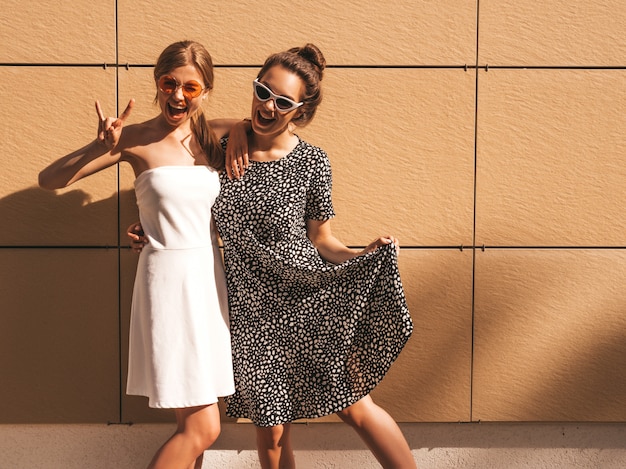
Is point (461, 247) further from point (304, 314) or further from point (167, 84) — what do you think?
point (167, 84)

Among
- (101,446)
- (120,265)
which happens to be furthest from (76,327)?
(101,446)

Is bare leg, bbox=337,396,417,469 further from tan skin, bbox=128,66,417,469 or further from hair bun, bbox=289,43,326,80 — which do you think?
hair bun, bbox=289,43,326,80

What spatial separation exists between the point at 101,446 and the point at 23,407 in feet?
1.40

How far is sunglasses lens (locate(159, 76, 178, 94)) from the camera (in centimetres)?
283

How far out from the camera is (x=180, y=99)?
2857 millimetres

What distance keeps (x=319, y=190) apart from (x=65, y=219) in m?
1.33

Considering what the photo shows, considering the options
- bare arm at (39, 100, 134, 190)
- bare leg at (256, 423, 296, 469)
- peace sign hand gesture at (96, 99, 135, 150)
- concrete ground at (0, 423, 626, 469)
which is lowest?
concrete ground at (0, 423, 626, 469)

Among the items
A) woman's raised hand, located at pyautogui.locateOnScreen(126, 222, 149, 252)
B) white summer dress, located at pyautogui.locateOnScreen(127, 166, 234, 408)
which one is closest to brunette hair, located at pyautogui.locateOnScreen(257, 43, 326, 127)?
white summer dress, located at pyautogui.locateOnScreen(127, 166, 234, 408)

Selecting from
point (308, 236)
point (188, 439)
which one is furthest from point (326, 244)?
point (188, 439)

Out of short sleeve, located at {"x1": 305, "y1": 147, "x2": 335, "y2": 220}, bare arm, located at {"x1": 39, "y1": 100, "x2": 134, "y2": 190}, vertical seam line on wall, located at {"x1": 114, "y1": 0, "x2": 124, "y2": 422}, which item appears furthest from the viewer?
vertical seam line on wall, located at {"x1": 114, "y1": 0, "x2": 124, "y2": 422}

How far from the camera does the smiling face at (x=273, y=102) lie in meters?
2.93

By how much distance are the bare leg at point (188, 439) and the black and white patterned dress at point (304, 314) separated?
0.22 metres

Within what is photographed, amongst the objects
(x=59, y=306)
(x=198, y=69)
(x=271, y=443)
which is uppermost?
(x=198, y=69)

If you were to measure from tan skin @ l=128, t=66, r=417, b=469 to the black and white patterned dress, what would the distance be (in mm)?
60
